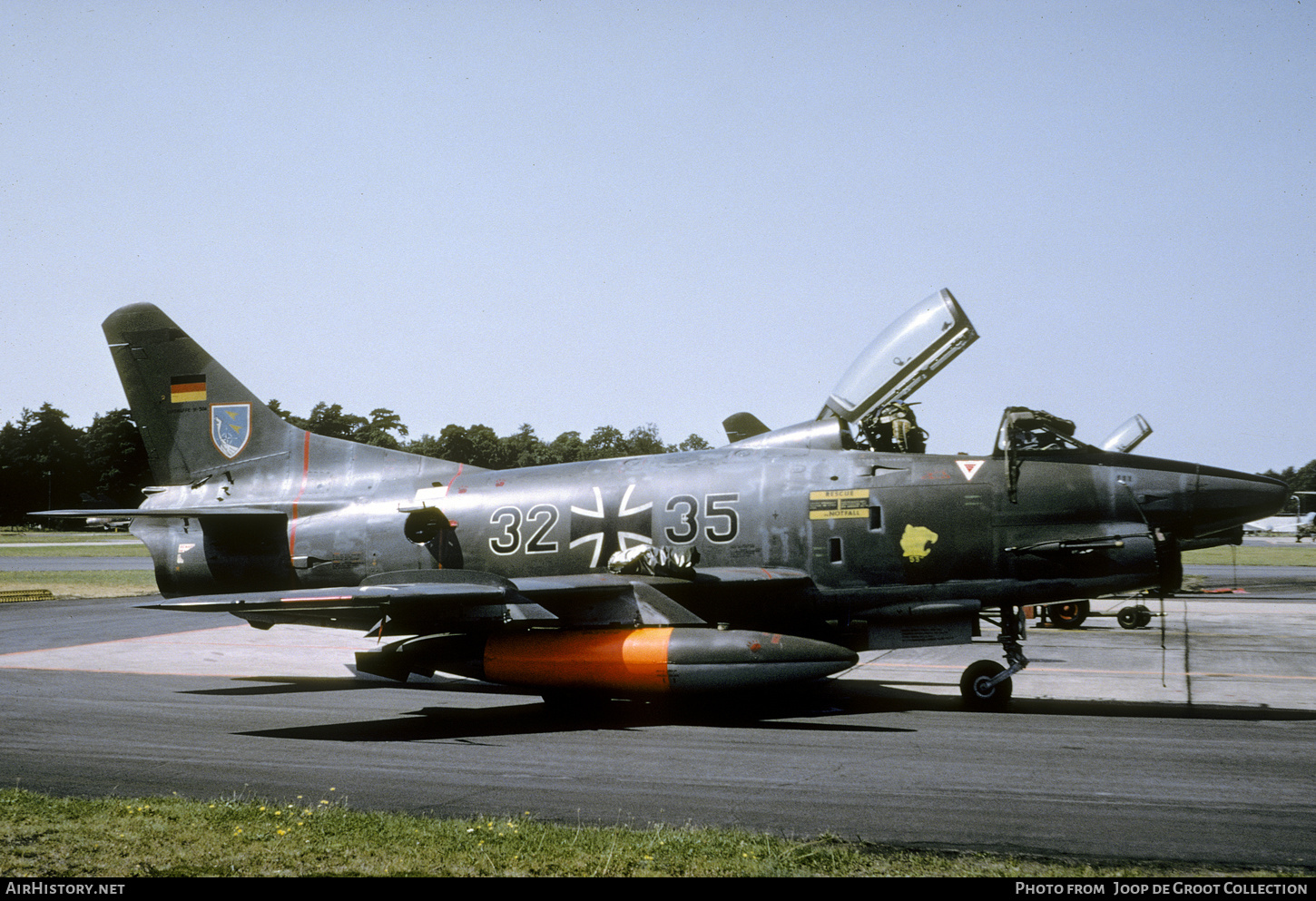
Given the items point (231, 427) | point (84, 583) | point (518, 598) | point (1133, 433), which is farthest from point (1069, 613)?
point (84, 583)

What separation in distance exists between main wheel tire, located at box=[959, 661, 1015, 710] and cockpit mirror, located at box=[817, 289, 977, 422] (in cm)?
361

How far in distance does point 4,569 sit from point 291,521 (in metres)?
33.2

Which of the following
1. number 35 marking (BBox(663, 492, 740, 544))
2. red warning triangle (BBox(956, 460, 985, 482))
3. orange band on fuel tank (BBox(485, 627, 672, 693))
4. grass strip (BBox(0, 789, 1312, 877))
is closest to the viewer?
grass strip (BBox(0, 789, 1312, 877))

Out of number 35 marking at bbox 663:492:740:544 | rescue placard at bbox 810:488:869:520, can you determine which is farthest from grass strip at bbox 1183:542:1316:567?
number 35 marking at bbox 663:492:740:544

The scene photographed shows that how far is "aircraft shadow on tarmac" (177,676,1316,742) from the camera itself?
390 inches

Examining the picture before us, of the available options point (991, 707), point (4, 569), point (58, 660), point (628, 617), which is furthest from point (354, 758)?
point (4, 569)

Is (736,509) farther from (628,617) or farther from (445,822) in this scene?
(445,822)

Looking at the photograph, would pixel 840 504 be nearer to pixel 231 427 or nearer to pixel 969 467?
pixel 969 467

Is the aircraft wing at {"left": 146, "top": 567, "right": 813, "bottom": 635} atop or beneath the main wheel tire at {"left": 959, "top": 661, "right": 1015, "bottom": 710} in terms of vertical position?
atop

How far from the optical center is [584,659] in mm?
10500

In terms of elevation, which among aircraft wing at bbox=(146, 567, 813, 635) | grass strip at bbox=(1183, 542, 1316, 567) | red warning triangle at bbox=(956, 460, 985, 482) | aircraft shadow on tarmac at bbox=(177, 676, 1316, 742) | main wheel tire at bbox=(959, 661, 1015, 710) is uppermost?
red warning triangle at bbox=(956, 460, 985, 482)

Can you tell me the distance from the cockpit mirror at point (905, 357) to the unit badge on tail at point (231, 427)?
929 cm

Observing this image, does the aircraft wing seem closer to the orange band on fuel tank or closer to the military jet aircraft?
the military jet aircraft

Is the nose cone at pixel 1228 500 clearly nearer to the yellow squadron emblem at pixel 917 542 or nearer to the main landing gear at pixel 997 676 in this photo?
the main landing gear at pixel 997 676
